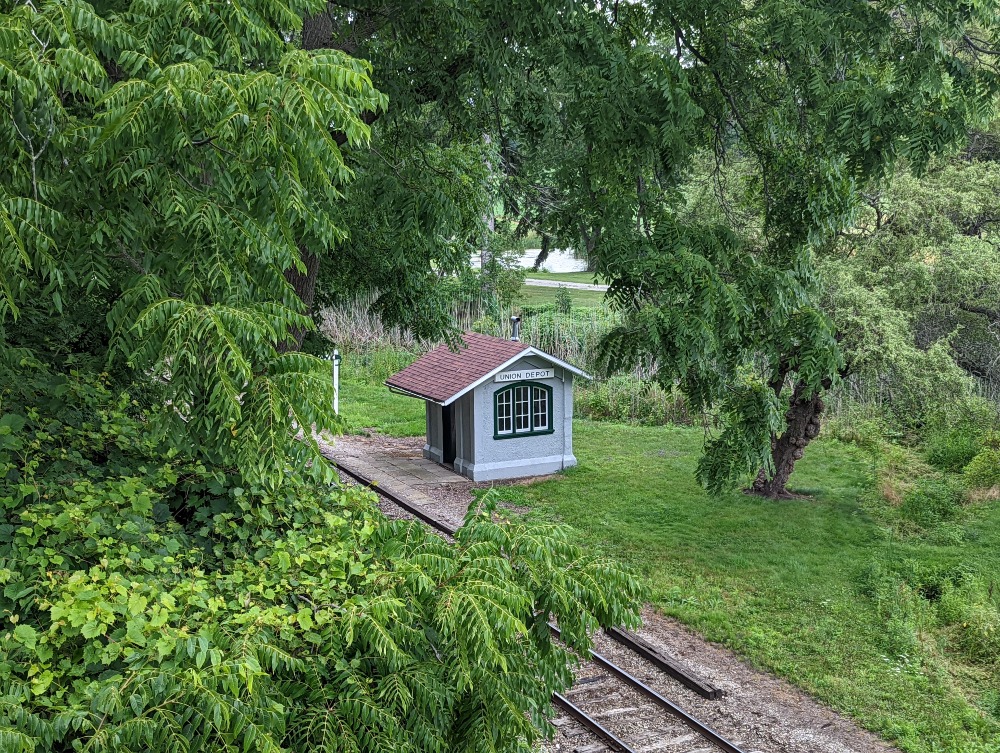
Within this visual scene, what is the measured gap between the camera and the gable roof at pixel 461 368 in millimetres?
18844

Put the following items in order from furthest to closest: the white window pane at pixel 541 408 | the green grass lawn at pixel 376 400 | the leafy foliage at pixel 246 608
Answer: the green grass lawn at pixel 376 400 < the white window pane at pixel 541 408 < the leafy foliage at pixel 246 608

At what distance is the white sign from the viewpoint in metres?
19.1

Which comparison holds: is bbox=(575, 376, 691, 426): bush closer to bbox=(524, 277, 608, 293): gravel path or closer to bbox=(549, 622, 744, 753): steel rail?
bbox=(549, 622, 744, 753): steel rail

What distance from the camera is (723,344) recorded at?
332 inches

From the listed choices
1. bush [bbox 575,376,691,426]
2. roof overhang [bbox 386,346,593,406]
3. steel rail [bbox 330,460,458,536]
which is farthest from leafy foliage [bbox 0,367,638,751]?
bush [bbox 575,376,691,426]

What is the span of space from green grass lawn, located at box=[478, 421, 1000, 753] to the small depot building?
936 mm

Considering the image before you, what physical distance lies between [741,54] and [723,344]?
3.50 meters

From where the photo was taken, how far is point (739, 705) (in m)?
10.1

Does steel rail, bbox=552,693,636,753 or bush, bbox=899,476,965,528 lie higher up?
bush, bbox=899,476,965,528

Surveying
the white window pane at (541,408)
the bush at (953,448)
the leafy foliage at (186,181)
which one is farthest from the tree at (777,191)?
the bush at (953,448)

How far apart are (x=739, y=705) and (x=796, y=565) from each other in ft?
15.7

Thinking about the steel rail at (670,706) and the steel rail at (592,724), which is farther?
the steel rail at (670,706)

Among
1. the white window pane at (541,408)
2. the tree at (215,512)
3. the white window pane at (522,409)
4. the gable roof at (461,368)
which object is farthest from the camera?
the white window pane at (541,408)

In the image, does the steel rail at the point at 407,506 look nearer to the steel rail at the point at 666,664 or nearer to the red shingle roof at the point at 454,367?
the red shingle roof at the point at 454,367
